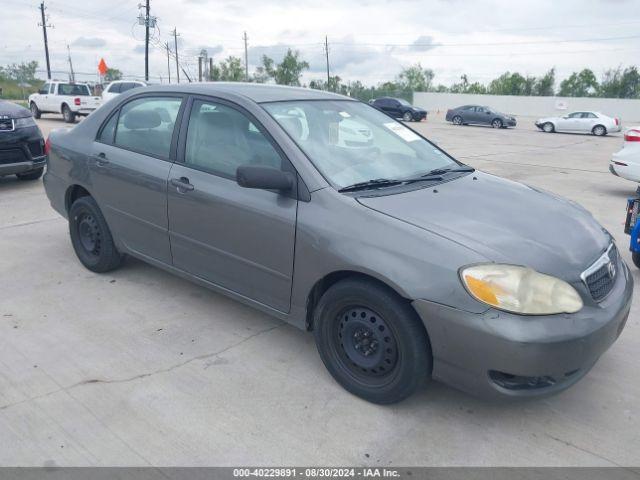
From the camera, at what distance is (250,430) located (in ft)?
8.86

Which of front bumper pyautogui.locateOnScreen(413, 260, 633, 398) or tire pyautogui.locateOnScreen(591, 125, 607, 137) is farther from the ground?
front bumper pyautogui.locateOnScreen(413, 260, 633, 398)

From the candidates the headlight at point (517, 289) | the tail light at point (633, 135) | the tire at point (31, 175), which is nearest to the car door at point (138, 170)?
the headlight at point (517, 289)

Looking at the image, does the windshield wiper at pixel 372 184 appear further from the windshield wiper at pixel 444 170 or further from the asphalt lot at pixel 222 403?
the asphalt lot at pixel 222 403

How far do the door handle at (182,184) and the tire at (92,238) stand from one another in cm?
110

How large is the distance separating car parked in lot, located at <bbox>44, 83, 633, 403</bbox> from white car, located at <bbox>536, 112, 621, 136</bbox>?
91.4ft

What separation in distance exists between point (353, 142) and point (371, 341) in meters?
1.37

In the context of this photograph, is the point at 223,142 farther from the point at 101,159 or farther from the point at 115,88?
the point at 115,88

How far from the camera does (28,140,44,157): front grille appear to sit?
801 cm

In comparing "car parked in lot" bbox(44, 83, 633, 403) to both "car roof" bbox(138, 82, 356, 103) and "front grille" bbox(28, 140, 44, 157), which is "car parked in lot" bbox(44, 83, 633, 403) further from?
"front grille" bbox(28, 140, 44, 157)

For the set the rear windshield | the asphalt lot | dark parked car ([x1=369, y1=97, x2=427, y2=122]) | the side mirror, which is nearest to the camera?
the asphalt lot

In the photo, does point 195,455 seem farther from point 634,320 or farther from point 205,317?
point 634,320

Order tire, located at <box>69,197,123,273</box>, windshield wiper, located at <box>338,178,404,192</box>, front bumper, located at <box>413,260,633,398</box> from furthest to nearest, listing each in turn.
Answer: tire, located at <box>69,197,123,273</box>, windshield wiper, located at <box>338,178,404,192</box>, front bumper, located at <box>413,260,633,398</box>

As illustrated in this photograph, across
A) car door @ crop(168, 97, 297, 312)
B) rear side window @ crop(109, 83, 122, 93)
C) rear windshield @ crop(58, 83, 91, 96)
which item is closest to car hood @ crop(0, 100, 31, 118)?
car door @ crop(168, 97, 297, 312)

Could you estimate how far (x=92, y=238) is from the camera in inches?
183
